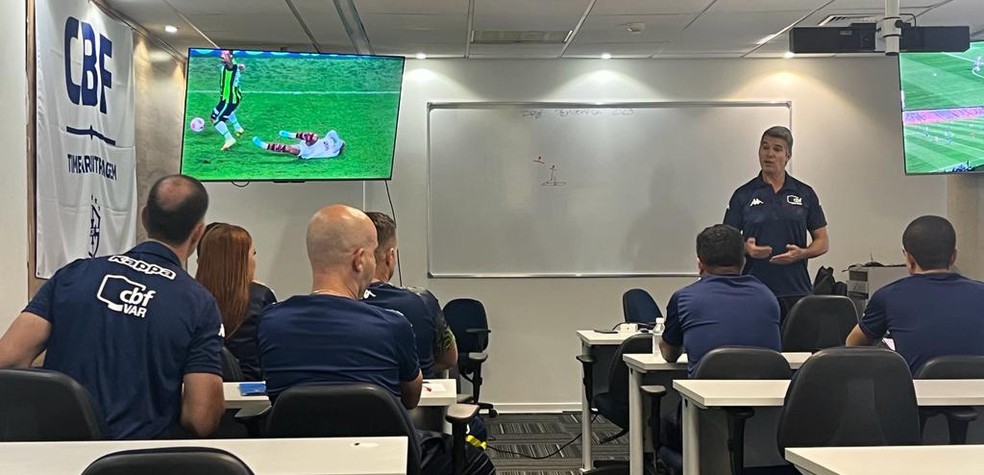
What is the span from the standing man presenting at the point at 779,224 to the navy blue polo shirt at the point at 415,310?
215 cm

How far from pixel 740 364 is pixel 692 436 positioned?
1.04 ft

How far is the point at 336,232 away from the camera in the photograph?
103 inches

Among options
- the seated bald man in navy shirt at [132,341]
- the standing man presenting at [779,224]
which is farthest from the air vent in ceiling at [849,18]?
the seated bald man in navy shirt at [132,341]

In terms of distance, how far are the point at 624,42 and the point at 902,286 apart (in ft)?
11.6

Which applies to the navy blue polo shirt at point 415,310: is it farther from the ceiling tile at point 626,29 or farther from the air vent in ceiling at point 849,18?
the air vent in ceiling at point 849,18

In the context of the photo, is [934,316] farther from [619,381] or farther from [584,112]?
[584,112]

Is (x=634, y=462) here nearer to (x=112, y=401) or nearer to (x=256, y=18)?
(x=112, y=401)

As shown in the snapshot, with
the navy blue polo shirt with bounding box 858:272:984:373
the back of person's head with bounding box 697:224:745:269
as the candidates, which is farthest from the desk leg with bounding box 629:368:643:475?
the navy blue polo shirt with bounding box 858:272:984:373

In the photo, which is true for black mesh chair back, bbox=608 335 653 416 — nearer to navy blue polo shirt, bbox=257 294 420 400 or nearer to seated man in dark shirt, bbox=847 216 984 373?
seated man in dark shirt, bbox=847 216 984 373

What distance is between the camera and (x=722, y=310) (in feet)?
10.8

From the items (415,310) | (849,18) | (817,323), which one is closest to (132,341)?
(415,310)

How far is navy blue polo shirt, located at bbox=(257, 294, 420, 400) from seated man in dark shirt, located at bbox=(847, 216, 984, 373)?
1.85m

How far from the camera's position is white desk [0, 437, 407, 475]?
1.78 metres

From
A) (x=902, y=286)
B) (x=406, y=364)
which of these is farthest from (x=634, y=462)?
(x=406, y=364)
